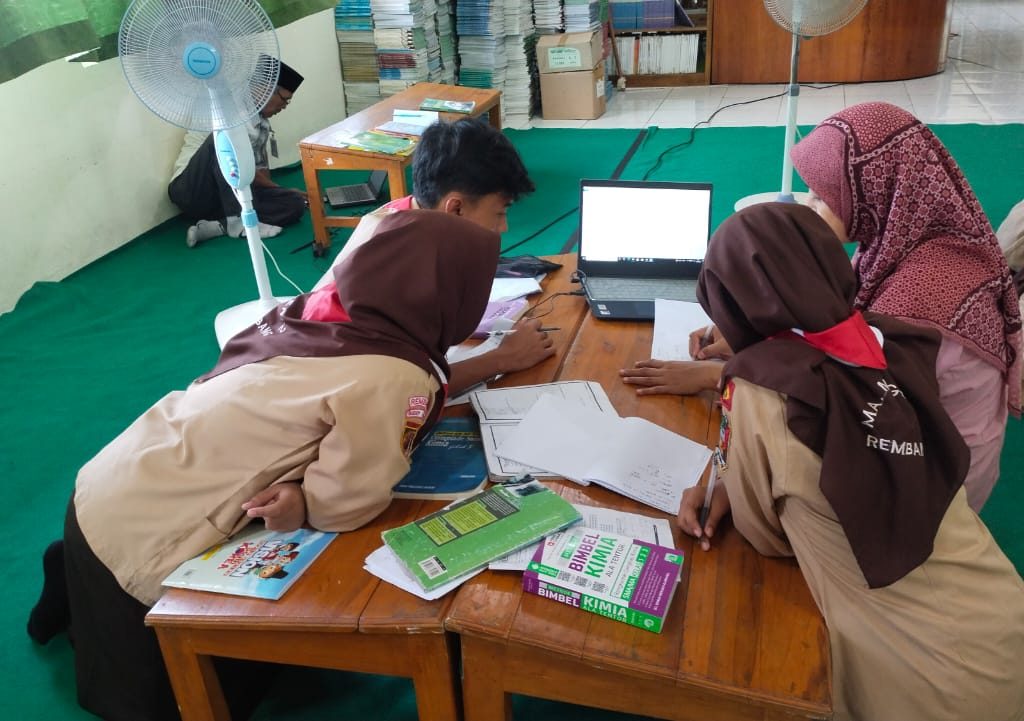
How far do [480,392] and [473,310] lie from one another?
22 cm

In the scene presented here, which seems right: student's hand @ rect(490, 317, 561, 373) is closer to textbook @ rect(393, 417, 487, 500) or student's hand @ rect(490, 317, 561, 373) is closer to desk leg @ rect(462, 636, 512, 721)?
textbook @ rect(393, 417, 487, 500)

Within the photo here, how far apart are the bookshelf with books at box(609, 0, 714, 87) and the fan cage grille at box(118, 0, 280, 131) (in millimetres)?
5153

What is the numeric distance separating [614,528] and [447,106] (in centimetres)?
338

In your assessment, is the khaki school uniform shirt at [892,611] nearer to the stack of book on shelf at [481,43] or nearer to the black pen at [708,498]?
the black pen at [708,498]

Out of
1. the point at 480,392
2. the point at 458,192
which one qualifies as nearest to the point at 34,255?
the point at 458,192

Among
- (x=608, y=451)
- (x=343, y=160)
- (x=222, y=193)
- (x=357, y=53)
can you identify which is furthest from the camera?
(x=357, y=53)

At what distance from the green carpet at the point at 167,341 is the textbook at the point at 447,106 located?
56cm

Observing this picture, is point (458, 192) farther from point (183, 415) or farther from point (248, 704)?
point (248, 704)

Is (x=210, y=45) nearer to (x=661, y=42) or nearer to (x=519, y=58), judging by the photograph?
(x=519, y=58)

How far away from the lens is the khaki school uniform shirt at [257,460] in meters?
1.26

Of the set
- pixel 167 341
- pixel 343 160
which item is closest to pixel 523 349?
pixel 167 341

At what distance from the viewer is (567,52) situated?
602 centimetres

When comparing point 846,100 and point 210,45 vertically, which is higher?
point 210,45

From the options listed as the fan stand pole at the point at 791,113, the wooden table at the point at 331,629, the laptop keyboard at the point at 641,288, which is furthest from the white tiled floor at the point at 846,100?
the wooden table at the point at 331,629
